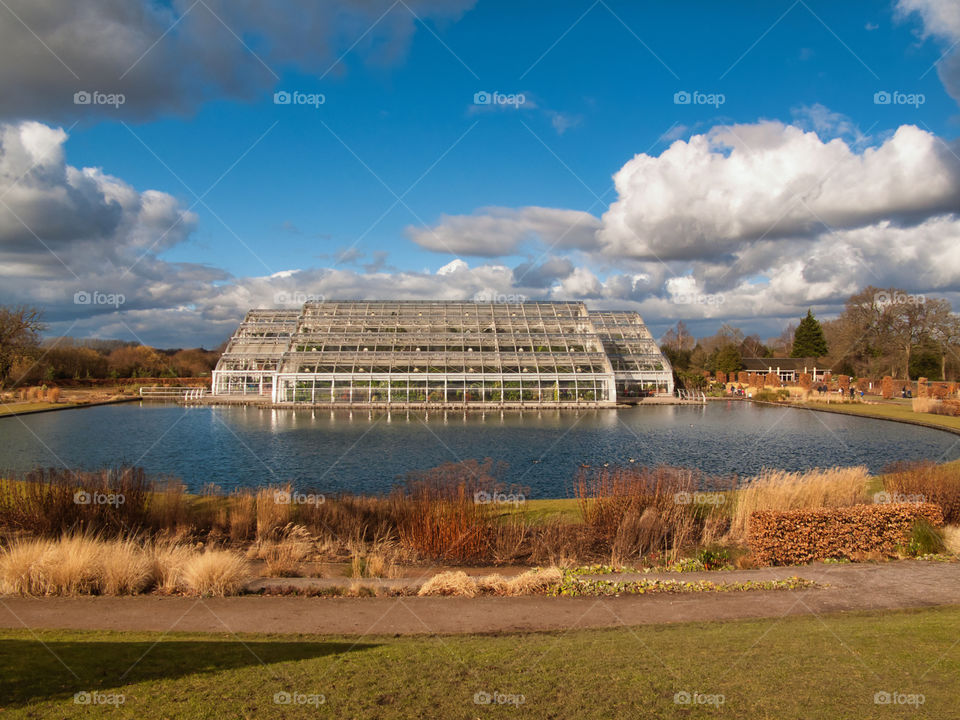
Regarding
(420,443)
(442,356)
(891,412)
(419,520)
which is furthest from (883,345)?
(419,520)

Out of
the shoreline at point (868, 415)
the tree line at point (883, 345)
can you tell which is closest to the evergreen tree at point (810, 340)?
the tree line at point (883, 345)

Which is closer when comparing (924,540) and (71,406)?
(924,540)

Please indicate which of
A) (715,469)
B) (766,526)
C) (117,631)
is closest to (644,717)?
(117,631)

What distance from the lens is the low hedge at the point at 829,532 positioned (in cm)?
1259

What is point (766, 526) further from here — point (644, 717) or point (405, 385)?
point (405, 385)

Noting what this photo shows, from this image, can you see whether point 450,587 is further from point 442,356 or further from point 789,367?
point 789,367

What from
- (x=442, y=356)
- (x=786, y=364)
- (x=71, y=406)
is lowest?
(x=71, y=406)

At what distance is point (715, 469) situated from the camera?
23.3 metres

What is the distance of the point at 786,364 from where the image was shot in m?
80.4

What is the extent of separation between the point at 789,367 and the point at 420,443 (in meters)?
66.7

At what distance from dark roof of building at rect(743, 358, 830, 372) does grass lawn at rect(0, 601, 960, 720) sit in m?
77.1

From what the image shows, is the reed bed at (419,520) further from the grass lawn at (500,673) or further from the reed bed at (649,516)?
the grass lawn at (500,673)

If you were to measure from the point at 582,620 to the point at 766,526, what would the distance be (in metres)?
5.64

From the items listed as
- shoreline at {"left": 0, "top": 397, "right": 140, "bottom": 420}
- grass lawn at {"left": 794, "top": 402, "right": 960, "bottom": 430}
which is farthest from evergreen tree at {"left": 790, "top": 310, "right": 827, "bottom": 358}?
shoreline at {"left": 0, "top": 397, "right": 140, "bottom": 420}
